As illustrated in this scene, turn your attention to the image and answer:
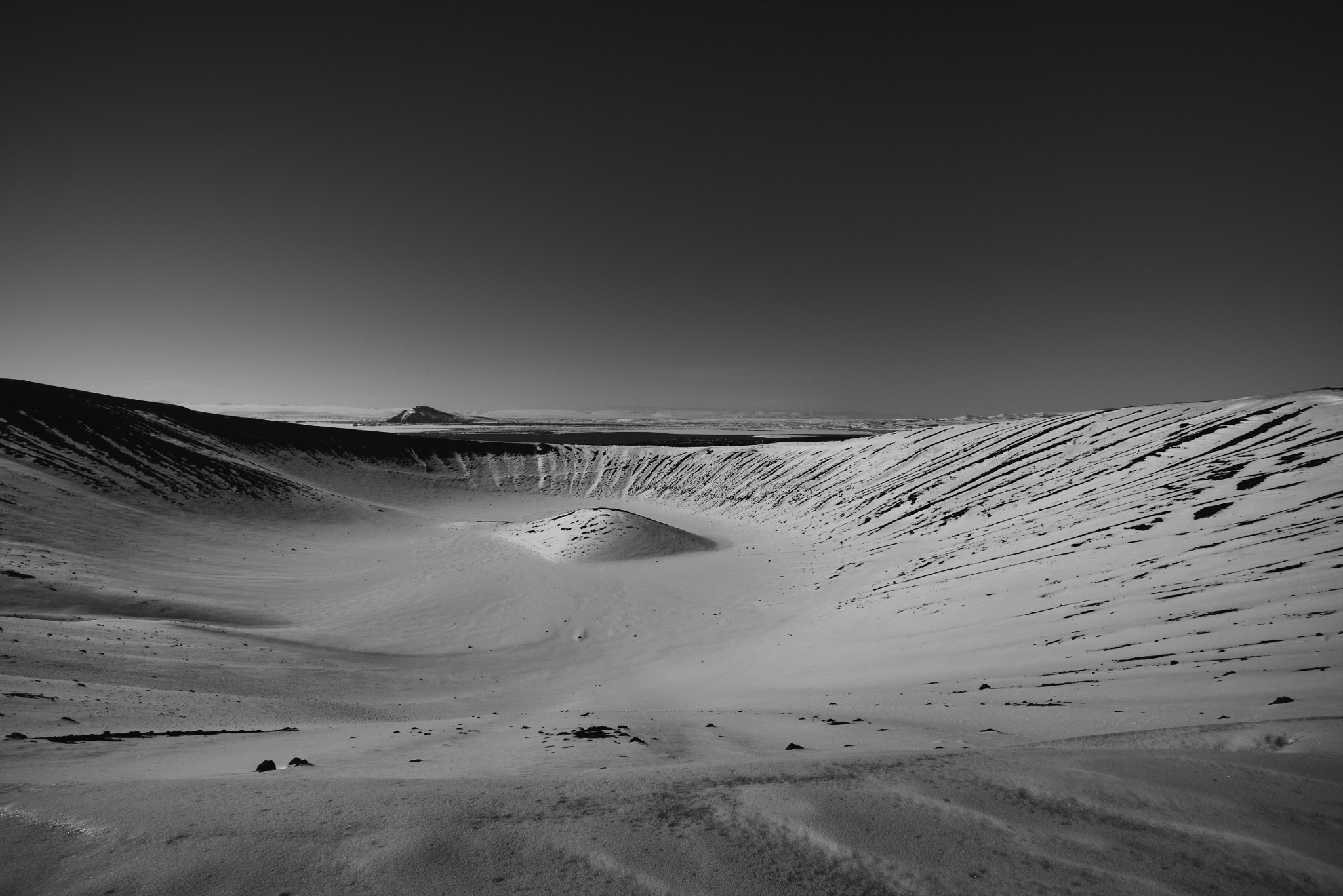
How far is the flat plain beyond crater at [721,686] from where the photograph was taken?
2.03 meters

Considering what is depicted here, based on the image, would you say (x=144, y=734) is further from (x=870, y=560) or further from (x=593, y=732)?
(x=870, y=560)

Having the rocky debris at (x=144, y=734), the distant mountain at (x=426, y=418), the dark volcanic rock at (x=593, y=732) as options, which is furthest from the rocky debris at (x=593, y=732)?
the distant mountain at (x=426, y=418)

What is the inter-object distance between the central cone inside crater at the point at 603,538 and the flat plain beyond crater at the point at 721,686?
184 millimetres

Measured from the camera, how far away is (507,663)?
1201 cm

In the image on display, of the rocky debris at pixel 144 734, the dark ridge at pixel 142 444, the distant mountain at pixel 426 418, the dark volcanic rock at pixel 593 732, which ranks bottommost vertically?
the rocky debris at pixel 144 734

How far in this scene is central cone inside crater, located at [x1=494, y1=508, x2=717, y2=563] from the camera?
2273 centimetres

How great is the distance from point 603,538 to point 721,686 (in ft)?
47.4

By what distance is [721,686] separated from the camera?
9.46 meters

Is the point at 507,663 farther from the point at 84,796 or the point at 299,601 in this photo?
the point at 84,796

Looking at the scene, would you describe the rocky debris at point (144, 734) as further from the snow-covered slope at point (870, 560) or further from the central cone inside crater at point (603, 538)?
the central cone inside crater at point (603, 538)

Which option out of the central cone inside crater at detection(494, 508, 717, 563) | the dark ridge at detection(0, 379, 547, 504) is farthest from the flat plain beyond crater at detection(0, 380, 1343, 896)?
the dark ridge at detection(0, 379, 547, 504)

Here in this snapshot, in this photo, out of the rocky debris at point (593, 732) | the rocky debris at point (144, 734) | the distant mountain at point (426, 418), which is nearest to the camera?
the rocky debris at point (144, 734)

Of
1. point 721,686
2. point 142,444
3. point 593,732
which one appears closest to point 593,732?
point 593,732

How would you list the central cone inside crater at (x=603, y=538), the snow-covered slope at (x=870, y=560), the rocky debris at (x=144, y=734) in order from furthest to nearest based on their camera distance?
the central cone inside crater at (x=603, y=538) → the snow-covered slope at (x=870, y=560) → the rocky debris at (x=144, y=734)
